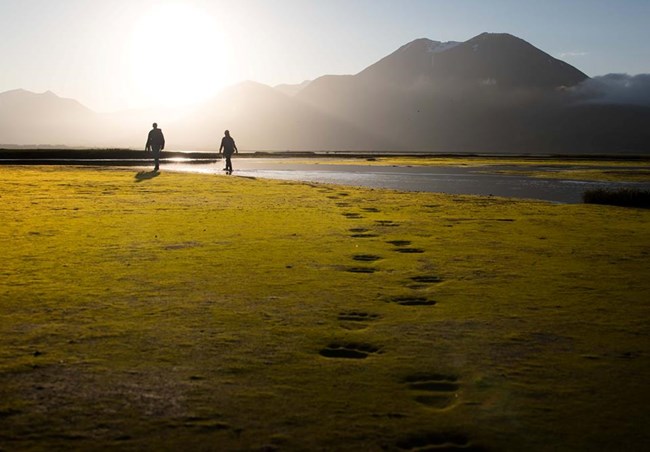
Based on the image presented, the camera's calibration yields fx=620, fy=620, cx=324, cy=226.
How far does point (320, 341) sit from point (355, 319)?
86cm

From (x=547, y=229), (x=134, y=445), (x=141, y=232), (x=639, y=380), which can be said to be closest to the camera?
(x=134, y=445)

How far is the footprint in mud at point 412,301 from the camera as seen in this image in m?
7.11

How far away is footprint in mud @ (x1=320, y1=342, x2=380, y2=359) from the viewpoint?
529cm

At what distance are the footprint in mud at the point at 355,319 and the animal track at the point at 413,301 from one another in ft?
2.27

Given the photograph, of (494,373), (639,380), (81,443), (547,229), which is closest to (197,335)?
(81,443)

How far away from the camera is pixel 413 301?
720 cm

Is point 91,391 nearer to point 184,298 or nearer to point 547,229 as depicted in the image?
point 184,298

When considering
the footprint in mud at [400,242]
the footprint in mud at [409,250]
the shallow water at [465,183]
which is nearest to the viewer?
the footprint in mud at [409,250]

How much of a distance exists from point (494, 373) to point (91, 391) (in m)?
3.03

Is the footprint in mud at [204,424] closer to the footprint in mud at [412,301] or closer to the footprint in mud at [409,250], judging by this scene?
the footprint in mud at [412,301]

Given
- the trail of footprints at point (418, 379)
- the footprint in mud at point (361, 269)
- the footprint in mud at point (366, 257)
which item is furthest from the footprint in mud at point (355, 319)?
the footprint in mud at point (366, 257)

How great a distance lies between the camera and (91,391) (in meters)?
4.43

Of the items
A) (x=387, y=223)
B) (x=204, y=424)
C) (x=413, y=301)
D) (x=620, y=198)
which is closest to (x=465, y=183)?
(x=620, y=198)

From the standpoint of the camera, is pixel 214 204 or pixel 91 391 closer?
pixel 91 391
